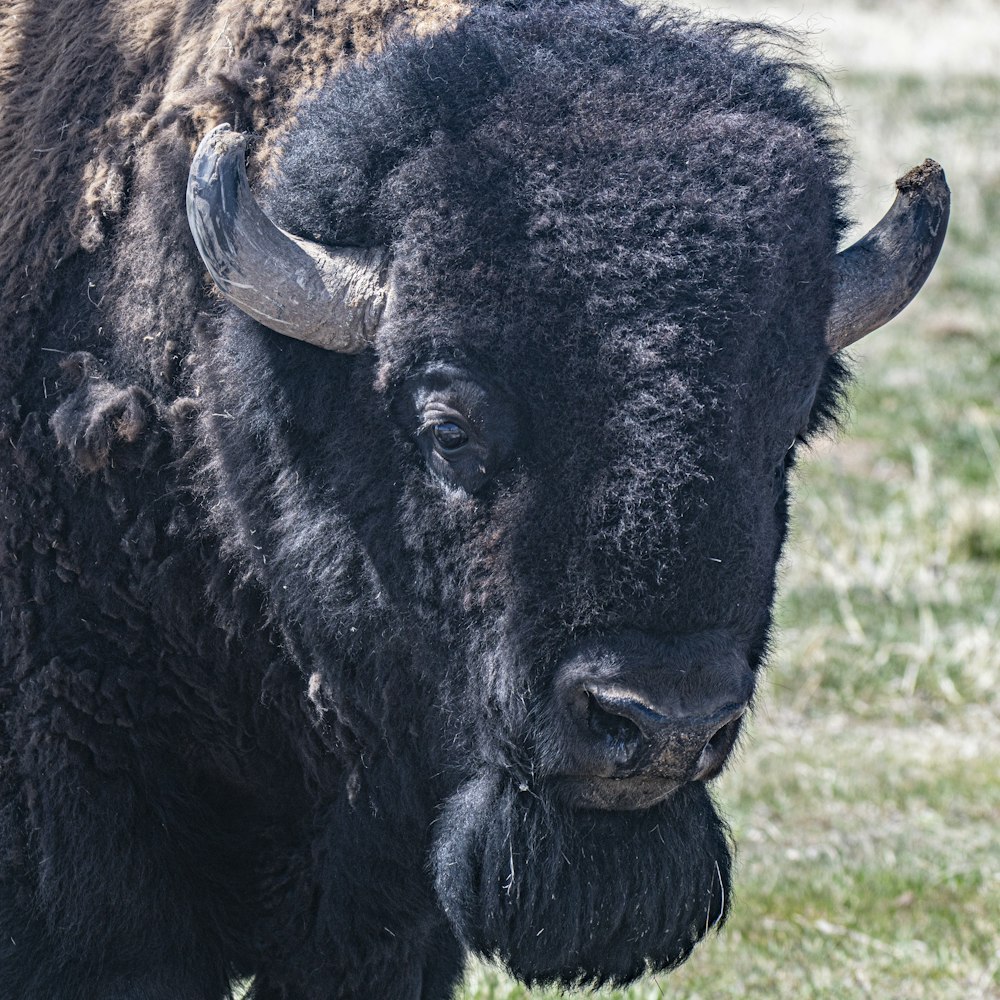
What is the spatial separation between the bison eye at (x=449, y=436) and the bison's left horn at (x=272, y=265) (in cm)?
27

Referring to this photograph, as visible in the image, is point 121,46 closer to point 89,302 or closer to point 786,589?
point 89,302

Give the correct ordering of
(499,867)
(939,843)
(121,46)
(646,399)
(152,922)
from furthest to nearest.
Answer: (939,843) → (121,46) → (152,922) → (499,867) → (646,399)

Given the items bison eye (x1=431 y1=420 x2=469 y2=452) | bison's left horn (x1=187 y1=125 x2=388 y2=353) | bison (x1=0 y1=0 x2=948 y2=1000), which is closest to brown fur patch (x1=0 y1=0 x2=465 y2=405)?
bison (x1=0 y1=0 x2=948 y2=1000)

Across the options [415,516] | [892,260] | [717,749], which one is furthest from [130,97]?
[717,749]

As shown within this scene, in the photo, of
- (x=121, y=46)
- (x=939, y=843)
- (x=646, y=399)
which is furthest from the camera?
(x=939, y=843)

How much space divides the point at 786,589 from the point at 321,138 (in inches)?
258

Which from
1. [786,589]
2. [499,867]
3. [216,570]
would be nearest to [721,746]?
[499,867]

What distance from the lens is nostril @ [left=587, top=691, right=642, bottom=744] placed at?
2.96m

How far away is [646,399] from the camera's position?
9.87ft

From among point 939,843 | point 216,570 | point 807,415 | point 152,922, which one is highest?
point 807,415

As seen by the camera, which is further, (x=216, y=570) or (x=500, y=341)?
(x=216, y=570)

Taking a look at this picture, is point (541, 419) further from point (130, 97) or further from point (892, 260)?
point (130, 97)

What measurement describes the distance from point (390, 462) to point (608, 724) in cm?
75

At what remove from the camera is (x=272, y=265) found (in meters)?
3.18
